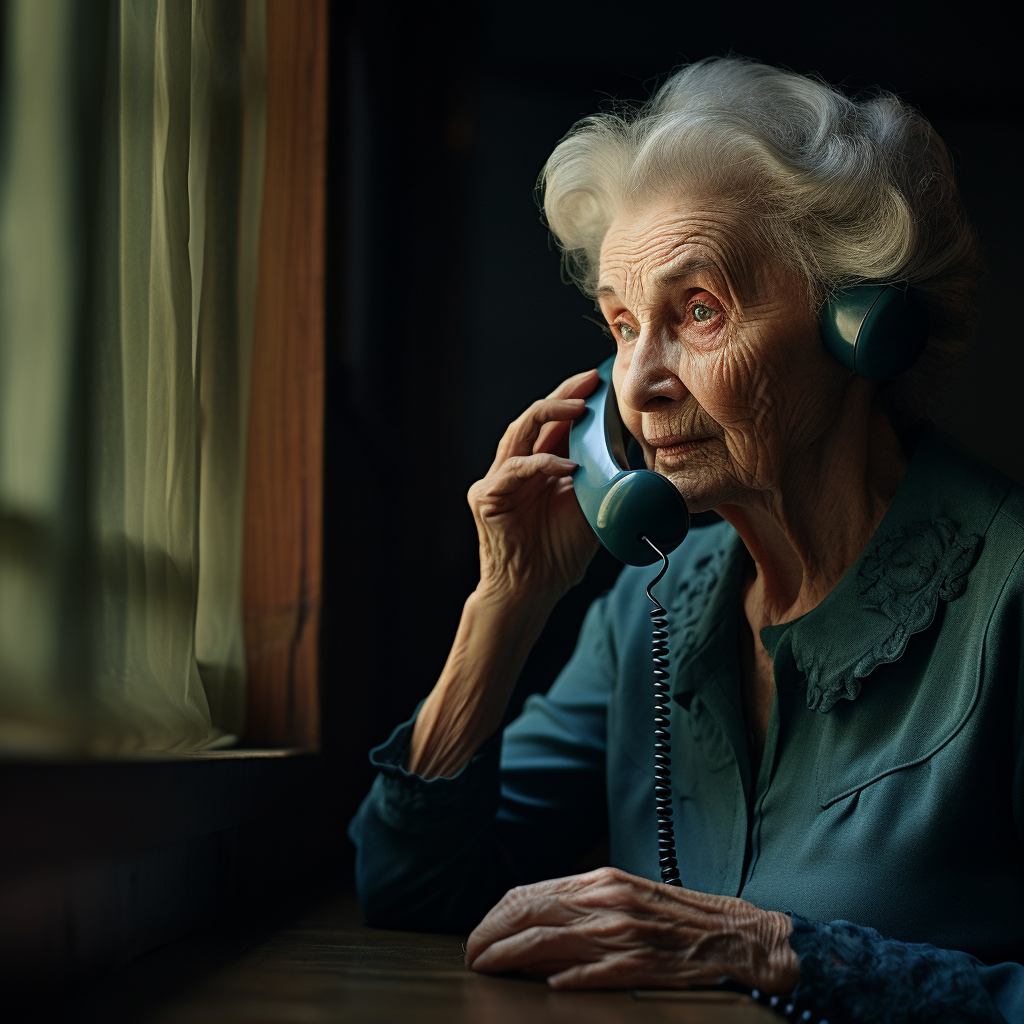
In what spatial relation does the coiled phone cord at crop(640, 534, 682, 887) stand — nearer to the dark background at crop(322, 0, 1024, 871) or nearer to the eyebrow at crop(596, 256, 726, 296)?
the eyebrow at crop(596, 256, 726, 296)

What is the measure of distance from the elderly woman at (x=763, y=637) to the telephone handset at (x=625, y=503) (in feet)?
0.19

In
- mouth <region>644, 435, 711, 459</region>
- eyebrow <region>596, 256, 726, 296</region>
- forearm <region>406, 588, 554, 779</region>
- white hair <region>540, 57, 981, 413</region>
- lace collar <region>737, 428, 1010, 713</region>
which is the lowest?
forearm <region>406, 588, 554, 779</region>

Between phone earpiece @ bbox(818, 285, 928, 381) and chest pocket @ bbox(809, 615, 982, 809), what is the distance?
12.0 inches

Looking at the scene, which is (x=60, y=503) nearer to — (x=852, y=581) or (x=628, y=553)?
(x=628, y=553)

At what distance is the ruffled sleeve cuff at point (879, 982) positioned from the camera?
2.82 ft

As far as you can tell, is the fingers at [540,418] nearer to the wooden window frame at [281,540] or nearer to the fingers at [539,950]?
the wooden window frame at [281,540]

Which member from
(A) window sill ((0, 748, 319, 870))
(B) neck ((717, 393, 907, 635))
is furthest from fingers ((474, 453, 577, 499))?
(A) window sill ((0, 748, 319, 870))

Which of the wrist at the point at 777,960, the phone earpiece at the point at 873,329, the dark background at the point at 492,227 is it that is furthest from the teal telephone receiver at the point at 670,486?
the dark background at the point at 492,227

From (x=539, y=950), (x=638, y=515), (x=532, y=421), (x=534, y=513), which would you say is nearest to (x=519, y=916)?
(x=539, y=950)

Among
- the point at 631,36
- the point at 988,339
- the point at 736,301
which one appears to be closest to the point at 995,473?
the point at 736,301

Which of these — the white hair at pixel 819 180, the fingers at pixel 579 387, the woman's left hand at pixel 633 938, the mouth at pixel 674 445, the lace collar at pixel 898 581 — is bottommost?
the woman's left hand at pixel 633 938

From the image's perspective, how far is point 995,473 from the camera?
3.87 feet

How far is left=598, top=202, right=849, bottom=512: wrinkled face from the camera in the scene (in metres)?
1.15

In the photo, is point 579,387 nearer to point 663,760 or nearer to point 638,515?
point 638,515
